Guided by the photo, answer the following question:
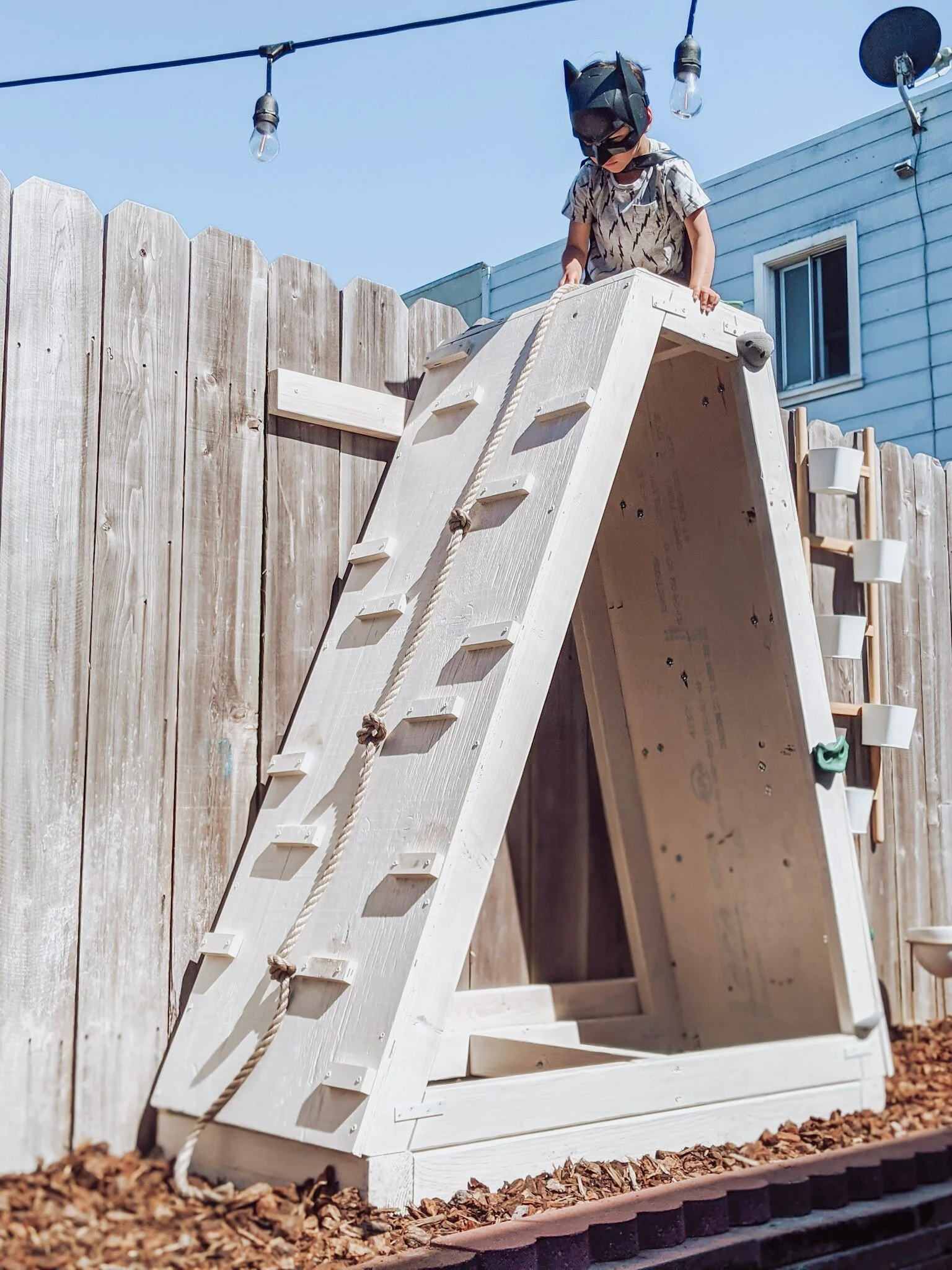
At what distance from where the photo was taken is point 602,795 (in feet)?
12.0

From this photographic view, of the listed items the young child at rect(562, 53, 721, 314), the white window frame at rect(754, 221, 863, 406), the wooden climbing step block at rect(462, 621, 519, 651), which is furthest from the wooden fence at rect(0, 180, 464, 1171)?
the white window frame at rect(754, 221, 863, 406)

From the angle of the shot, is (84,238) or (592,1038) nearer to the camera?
(84,238)

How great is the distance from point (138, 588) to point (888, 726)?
2.60 meters

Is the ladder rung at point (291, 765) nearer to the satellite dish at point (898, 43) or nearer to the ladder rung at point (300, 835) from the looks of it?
the ladder rung at point (300, 835)

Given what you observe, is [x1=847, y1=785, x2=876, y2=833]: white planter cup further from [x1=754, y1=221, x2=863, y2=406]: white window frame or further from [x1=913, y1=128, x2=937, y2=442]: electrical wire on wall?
[x1=754, y1=221, x2=863, y2=406]: white window frame

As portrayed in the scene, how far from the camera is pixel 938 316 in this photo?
274 inches

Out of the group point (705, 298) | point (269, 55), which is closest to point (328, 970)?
point (705, 298)

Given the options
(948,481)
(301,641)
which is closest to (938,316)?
(948,481)

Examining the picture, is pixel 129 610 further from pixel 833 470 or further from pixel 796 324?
pixel 796 324

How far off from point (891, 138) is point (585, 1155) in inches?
260

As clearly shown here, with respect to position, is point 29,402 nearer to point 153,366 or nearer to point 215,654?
point 153,366

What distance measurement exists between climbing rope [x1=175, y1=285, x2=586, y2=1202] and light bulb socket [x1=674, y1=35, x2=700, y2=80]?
3.47 feet

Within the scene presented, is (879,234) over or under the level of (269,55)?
over

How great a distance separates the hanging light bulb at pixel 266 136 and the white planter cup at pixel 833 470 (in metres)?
2.00
